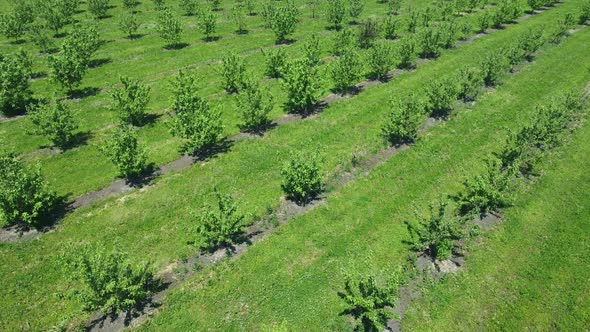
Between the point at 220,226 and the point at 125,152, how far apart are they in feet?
26.4

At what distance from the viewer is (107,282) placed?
15.1 m

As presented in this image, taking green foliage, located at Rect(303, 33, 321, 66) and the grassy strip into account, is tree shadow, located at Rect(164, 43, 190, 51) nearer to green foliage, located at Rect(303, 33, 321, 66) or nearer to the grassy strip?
green foliage, located at Rect(303, 33, 321, 66)

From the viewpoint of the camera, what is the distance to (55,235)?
19.8 meters

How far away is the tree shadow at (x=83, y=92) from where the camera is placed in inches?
1292

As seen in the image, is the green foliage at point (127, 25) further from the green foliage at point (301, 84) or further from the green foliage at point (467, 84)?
the green foliage at point (467, 84)

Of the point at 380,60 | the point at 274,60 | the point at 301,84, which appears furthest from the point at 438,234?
the point at 274,60

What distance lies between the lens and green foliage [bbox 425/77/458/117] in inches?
1092

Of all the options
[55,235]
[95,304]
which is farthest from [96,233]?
[95,304]

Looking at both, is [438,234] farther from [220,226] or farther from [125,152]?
[125,152]

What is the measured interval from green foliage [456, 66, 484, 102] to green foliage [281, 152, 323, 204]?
14.9 metres

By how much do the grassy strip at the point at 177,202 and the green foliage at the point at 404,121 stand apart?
1.05 meters

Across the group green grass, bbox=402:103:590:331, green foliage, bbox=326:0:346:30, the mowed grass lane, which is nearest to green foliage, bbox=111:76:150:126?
the mowed grass lane

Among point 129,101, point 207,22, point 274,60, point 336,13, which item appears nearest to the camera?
point 129,101

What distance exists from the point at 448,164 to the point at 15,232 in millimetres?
23891
